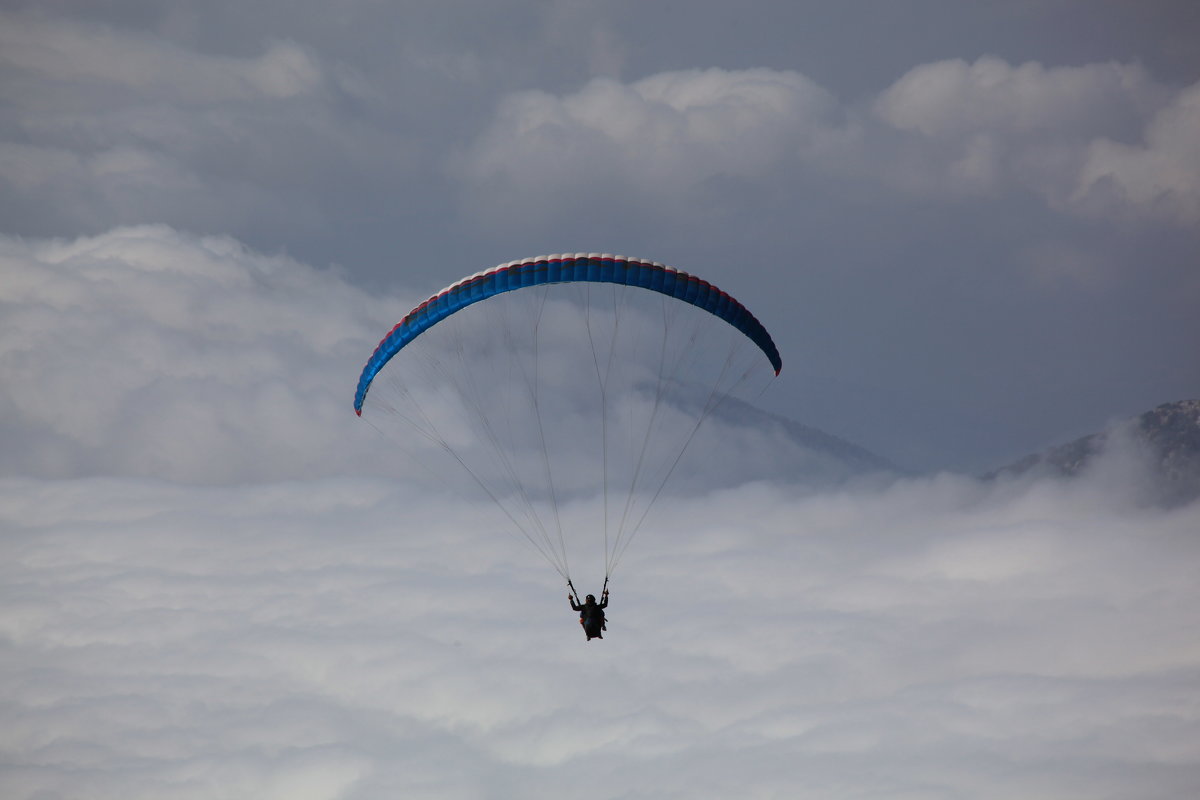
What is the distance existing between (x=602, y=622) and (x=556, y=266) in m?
15.9

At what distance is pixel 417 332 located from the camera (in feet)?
159

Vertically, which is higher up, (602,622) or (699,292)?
(699,292)

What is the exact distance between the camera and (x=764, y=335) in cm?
5150

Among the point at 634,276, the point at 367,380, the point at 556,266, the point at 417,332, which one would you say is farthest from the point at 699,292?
the point at 367,380

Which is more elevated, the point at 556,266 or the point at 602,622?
the point at 556,266

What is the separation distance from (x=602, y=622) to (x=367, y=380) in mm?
15653

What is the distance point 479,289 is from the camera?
47.7 meters

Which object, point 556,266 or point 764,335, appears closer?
point 556,266

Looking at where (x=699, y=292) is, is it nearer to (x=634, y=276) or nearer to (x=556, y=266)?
(x=634, y=276)

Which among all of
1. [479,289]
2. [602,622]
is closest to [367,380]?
[479,289]

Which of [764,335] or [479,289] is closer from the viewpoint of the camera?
[479,289]

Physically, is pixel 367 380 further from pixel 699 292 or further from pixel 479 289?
pixel 699 292

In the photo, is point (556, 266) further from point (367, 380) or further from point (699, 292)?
point (367, 380)

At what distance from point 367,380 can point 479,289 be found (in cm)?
738
